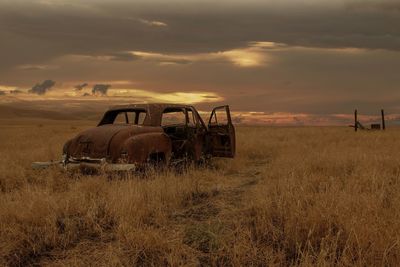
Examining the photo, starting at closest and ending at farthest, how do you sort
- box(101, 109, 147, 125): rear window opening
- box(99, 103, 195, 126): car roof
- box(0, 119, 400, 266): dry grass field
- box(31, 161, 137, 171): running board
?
box(0, 119, 400, 266): dry grass field < box(31, 161, 137, 171): running board < box(99, 103, 195, 126): car roof < box(101, 109, 147, 125): rear window opening

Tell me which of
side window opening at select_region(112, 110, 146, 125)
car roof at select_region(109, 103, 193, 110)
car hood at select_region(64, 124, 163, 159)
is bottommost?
car hood at select_region(64, 124, 163, 159)

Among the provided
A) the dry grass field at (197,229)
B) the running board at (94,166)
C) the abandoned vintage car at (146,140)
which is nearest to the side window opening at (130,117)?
the abandoned vintage car at (146,140)

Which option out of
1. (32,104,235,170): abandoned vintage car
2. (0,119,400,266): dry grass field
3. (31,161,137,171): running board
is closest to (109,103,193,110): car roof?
(32,104,235,170): abandoned vintage car

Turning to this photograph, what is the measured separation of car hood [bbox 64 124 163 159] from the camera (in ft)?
25.4

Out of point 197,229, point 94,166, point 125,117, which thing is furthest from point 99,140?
point 197,229

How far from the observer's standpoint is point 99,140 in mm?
7926

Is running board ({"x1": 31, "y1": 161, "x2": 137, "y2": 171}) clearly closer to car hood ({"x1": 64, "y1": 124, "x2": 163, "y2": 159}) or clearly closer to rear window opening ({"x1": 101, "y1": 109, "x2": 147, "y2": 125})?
car hood ({"x1": 64, "y1": 124, "x2": 163, "y2": 159})

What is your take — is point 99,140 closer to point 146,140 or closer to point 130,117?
point 146,140

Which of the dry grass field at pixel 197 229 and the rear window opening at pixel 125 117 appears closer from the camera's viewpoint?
the dry grass field at pixel 197 229

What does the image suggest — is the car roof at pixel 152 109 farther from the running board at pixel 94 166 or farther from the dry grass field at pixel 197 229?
the dry grass field at pixel 197 229

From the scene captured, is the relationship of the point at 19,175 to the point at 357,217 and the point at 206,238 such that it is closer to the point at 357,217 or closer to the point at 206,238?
the point at 206,238

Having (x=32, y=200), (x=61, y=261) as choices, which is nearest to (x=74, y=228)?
(x=61, y=261)

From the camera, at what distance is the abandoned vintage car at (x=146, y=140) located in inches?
303

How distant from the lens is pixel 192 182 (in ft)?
23.6
